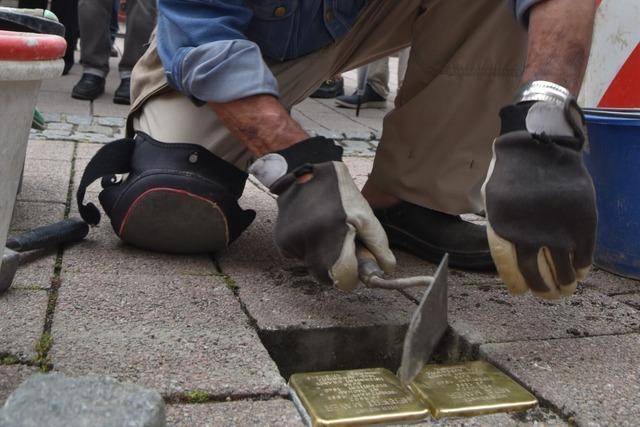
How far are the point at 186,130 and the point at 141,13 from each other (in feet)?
8.82

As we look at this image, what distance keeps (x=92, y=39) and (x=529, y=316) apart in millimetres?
3718

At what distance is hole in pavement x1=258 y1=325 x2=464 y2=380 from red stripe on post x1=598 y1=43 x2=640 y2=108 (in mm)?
1071

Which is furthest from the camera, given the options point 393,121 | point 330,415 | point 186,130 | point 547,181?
point 393,121

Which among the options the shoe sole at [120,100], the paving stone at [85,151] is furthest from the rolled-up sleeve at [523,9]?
the shoe sole at [120,100]

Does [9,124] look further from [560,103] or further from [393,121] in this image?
[393,121]

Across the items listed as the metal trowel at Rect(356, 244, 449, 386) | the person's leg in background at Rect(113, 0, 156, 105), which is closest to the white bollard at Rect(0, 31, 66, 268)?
the metal trowel at Rect(356, 244, 449, 386)

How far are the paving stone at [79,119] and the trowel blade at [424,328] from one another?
2.97 meters

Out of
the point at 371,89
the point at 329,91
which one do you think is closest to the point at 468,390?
the point at 371,89

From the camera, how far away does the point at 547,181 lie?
1.37 metres

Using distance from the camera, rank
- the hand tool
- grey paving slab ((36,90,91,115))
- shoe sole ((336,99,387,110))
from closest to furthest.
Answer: the hand tool
grey paving slab ((36,90,91,115))
shoe sole ((336,99,387,110))

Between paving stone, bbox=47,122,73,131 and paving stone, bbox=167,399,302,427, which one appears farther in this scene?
paving stone, bbox=47,122,73,131

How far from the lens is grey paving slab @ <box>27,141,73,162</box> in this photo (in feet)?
9.97

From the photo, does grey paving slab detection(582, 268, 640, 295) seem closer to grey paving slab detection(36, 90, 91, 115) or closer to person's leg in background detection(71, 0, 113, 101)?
grey paving slab detection(36, 90, 91, 115)

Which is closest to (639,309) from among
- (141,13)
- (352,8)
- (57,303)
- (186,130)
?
(352,8)
